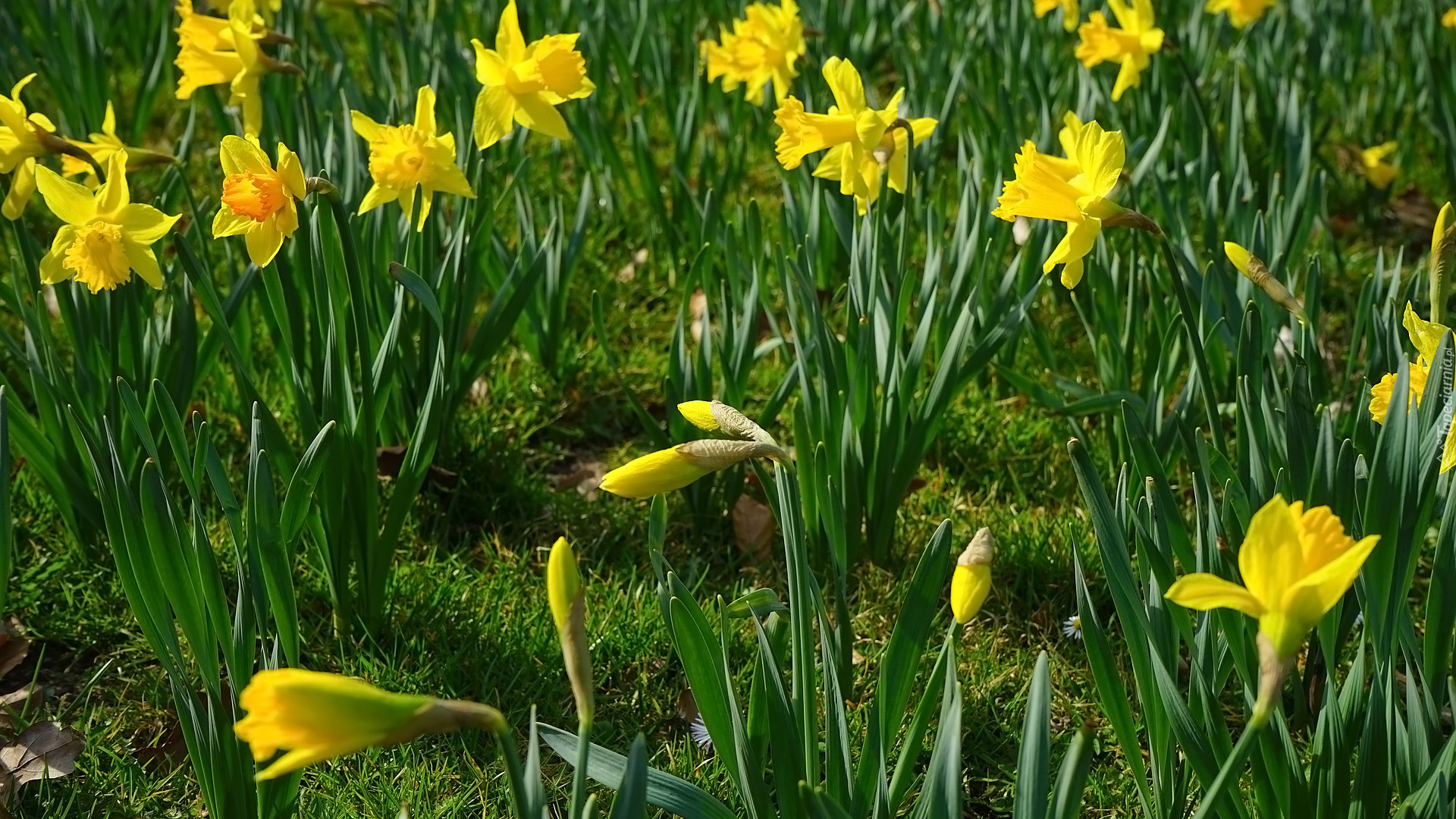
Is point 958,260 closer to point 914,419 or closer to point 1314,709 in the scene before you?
point 914,419

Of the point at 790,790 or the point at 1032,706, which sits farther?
the point at 790,790

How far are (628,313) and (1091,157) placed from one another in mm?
1479

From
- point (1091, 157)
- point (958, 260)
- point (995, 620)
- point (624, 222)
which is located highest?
point (1091, 157)

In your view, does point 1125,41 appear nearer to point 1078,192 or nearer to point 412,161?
point 1078,192

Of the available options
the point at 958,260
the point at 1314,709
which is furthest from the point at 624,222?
the point at 1314,709

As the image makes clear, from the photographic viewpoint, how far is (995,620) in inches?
79.4

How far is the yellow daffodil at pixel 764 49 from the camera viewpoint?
2727 millimetres

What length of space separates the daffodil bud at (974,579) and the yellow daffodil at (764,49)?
1.68 meters

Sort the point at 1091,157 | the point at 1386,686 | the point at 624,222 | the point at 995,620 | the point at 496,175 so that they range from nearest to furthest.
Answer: the point at 1386,686
the point at 1091,157
the point at 995,620
the point at 496,175
the point at 624,222

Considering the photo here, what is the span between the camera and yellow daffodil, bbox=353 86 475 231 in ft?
6.22

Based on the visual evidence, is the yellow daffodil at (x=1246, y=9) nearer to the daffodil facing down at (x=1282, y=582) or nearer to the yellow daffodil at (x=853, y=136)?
the yellow daffodil at (x=853, y=136)

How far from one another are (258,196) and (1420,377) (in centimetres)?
145

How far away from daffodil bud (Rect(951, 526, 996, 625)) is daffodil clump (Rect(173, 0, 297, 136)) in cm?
154

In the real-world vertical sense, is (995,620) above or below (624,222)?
below
